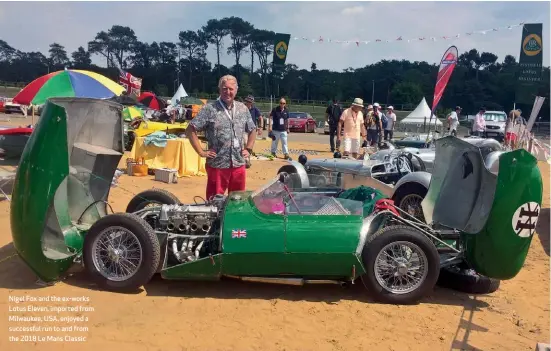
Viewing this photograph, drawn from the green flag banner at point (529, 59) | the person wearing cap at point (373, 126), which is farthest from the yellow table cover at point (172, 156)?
the green flag banner at point (529, 59)

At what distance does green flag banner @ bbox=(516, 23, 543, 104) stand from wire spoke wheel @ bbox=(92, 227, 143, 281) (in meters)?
11.6

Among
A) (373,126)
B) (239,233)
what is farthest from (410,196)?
(373,126)

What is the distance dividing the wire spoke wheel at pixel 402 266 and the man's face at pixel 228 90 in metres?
2.40

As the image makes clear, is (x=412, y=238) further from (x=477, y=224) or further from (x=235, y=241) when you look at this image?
(x=235, y=241)

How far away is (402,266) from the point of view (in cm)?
479

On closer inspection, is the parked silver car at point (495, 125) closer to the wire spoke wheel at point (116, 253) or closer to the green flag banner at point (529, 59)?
the green flag banner at point (529, 59)

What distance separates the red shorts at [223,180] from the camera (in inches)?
230

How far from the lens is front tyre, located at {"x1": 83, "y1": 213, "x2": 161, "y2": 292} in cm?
473

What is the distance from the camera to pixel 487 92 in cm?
5894

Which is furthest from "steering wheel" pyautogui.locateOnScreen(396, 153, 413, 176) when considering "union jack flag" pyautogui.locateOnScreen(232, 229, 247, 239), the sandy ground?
"union jack flag" pyautogui.locateOnScreen(232, 229, 247, 239)

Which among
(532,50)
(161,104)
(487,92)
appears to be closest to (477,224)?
(532,50)

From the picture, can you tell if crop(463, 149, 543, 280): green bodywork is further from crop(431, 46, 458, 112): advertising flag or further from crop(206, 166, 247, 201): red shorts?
crop(431, 46, 458, 112): advertising flag

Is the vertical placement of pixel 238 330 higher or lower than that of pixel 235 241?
lower

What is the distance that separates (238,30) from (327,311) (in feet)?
284
